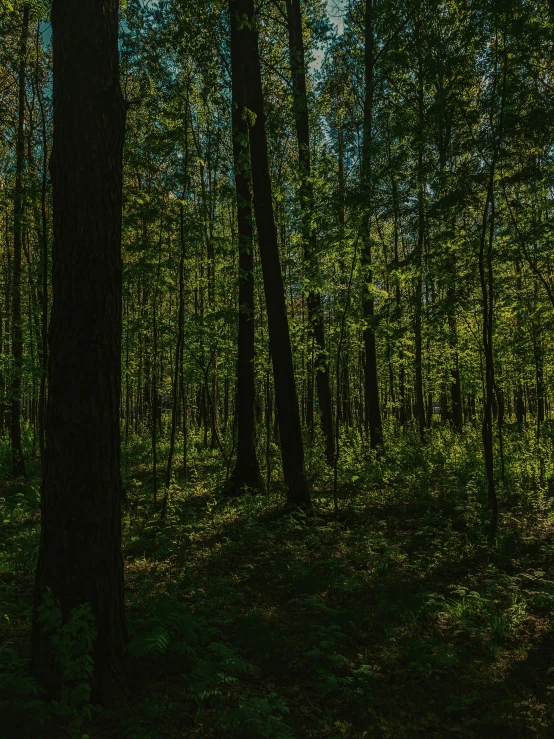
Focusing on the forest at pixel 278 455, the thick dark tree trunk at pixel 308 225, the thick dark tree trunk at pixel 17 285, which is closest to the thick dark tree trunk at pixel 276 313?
the forest at pixel 278 455

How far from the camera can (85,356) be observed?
297cm

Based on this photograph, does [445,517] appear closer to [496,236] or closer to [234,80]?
[496,236]

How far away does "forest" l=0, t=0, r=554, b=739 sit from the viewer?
2.98 meters

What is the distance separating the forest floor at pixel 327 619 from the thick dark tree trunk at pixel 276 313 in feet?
2.74

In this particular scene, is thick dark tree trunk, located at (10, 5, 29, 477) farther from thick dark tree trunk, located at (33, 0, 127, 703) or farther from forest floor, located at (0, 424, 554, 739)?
thick dark tree trunk, located at (33, 0, 127, 703)

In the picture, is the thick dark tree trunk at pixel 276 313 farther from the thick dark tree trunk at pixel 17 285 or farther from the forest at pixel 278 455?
the thick dark tree trunk at pixel 17 285

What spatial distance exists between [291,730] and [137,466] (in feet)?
37.6

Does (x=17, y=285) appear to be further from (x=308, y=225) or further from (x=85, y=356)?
(x=85, y=356)

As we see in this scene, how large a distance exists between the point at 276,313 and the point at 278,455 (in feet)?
18.4

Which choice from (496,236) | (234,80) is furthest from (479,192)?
(234,80)

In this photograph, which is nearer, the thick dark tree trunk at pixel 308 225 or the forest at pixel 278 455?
the forest at pixel 278 455

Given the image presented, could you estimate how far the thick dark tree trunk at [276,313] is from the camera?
7.76 metres

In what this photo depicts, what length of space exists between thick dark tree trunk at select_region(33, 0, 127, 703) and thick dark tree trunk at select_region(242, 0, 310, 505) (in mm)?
4753

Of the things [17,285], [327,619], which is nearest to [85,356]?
[327,619]
